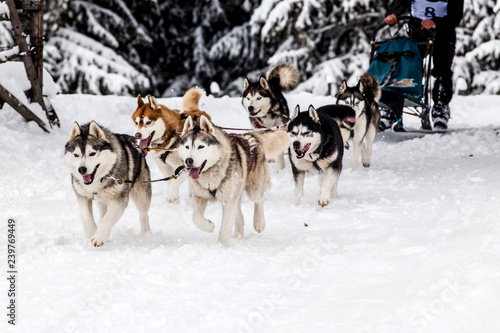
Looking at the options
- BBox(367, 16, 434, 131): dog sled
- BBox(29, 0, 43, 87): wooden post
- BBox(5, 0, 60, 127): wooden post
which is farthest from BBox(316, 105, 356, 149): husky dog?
BBox(29, 0, 43, 87): wooden post

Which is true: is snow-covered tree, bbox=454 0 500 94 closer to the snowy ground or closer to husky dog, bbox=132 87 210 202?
the snowy ground

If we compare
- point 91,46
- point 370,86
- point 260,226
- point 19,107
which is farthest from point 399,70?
point 91,46

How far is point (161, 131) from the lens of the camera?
4.73 meters

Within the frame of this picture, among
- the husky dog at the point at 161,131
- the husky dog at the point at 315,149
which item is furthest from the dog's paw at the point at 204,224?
the husky dog at the point at 315,149

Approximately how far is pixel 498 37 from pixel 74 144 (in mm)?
14795

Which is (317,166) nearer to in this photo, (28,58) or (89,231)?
(89,231)

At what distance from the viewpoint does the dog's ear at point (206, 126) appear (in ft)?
11.4

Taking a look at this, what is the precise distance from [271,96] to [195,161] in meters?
3.43

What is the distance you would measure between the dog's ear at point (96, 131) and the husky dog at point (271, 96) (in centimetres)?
308

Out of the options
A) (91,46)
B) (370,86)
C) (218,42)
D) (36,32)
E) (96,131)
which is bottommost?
(218,42)

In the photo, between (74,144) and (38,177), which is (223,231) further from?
(38,177)

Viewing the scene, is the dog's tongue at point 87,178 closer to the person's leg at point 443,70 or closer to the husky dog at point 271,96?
the husky dog at point 271,96

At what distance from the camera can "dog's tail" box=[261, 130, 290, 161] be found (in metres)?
4.16

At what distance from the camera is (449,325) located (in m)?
2.04
